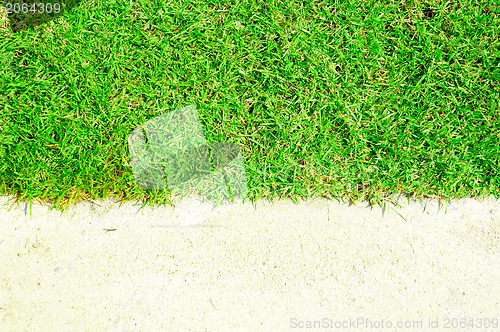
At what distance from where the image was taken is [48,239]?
1.97 meters

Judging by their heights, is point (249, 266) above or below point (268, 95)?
below

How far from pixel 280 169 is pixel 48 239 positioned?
1.47 m

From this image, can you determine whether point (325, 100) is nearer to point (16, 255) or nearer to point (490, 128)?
point (490, 128)

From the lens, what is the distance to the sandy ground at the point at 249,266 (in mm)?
1921

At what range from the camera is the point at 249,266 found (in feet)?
6.40

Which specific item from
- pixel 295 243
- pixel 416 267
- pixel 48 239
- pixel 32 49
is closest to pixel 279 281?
pixel 295 243

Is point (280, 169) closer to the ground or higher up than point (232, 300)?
higher up

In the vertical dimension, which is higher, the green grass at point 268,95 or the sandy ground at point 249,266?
the green grass at point 268,95

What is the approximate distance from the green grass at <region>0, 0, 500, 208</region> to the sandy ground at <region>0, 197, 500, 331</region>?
6.0 inches

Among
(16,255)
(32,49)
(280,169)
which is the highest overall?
(32,49)

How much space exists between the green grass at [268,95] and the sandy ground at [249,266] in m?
0.15

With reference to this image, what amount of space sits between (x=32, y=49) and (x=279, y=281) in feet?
6.85

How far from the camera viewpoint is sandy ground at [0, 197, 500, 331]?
192cm

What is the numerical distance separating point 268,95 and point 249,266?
105 centimetres
